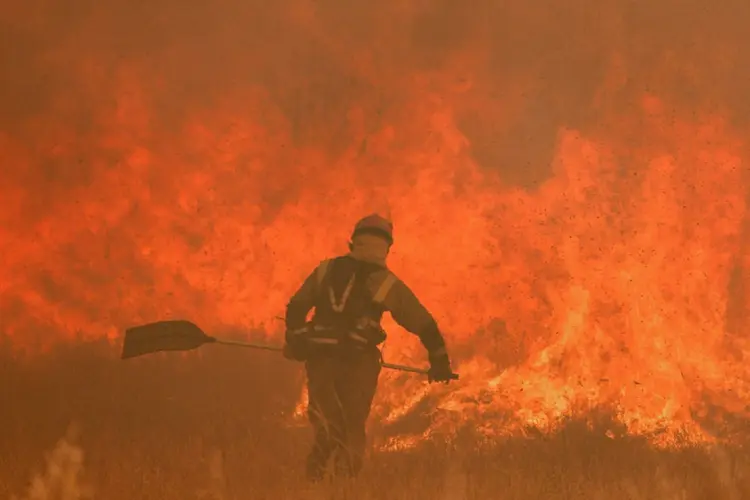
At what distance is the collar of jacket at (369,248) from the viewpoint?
6.96 meters

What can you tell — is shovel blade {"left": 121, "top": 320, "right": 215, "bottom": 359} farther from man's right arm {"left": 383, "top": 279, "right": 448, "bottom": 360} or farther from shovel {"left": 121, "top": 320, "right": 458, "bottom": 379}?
man's right arm {"left": 383, "top": 279, "right": 448, "bottom": 360}

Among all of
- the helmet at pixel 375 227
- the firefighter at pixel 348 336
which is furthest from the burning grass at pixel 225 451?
the helmet at pixel 375 227

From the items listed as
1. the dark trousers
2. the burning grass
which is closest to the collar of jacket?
the dark trousers

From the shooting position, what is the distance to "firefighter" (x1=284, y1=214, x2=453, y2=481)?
A: 6734 millimetres

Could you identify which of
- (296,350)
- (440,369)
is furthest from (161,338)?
(440,369)

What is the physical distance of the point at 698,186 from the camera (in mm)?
11109

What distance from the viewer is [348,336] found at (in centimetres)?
676

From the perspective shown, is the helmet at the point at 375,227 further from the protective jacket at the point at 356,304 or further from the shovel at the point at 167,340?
the shovel at the point at 167,340

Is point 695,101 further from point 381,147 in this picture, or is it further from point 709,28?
point 381,147

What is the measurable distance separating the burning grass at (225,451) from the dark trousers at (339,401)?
28cm

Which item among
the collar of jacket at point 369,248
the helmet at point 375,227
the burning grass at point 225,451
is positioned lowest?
the burning grass at point 225,451

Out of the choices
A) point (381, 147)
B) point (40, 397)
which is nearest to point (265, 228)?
point (381, 147)

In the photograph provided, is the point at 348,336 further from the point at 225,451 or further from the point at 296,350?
the point at 225,451

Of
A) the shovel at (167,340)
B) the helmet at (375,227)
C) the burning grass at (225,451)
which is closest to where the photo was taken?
the burning grass at (225,451)
